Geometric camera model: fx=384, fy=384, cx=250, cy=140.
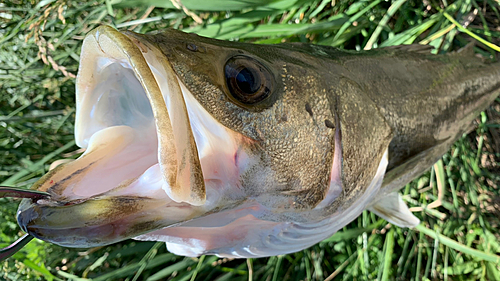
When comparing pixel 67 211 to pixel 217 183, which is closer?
pixel 67 211

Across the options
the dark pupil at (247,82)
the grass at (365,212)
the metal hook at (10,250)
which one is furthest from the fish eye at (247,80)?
the grass at (365,212)

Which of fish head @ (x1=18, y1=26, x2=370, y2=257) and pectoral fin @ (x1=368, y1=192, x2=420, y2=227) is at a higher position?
fish head @ (x1=18, y1=26, x2=370, y2=257)

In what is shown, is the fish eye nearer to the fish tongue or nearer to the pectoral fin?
the fish tongue

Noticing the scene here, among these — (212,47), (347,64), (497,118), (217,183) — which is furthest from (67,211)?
Result: (497,118)

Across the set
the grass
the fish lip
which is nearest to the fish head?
the fish lip

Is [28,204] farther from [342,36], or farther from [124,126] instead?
[342,36]

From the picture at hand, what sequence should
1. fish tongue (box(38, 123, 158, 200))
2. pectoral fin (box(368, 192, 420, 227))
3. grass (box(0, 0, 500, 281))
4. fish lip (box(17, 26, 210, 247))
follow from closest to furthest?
1. fish lip (box(17, 26, 210, 247))
2. fish tongue (box(38, 123, 158, 200))
3. pectoral fin (box(368, 192, 420, 227))
4. grass (box(0, 0, 500, 281))

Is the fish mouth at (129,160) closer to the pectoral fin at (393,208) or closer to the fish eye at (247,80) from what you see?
the fish eye at (247,80)
